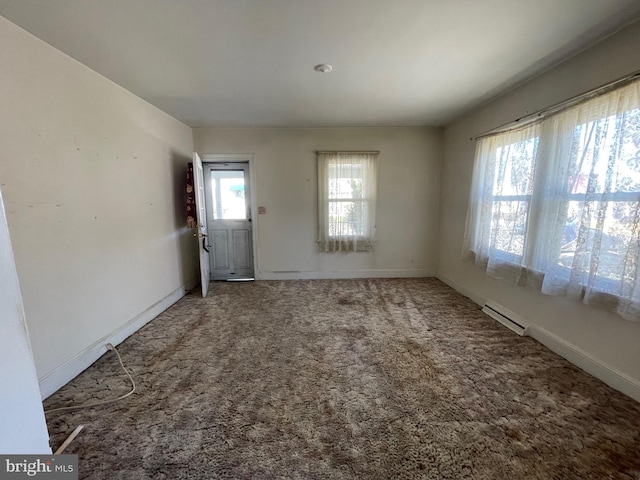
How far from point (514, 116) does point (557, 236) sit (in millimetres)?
1390

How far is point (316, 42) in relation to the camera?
75.2 inches

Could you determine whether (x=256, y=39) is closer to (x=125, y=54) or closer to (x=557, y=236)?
(x=125, y=54)

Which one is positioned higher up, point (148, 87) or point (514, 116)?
point (148, 87)

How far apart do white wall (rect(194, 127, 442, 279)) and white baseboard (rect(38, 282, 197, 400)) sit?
1.76 m

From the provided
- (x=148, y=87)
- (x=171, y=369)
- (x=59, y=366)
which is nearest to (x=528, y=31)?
(x=148, y=87)

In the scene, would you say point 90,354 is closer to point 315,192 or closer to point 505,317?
point 315,192

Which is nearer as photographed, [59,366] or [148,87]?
[59,366]

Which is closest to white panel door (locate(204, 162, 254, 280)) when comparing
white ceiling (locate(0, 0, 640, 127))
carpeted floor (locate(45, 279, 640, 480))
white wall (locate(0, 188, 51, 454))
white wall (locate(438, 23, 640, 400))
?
white ceiling (locate(0, 0, 640, 127))

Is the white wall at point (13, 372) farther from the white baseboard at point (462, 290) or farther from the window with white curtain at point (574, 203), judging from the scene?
the white baseboard at point (462, 290)

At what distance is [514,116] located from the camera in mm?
2764

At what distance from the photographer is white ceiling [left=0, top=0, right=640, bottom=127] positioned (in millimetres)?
1575

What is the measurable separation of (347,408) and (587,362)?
1951 mm

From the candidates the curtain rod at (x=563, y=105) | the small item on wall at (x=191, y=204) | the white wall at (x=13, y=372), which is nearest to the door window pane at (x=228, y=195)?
the small item on wall at (x=191, y=204)

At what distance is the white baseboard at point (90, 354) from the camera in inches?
72.8
